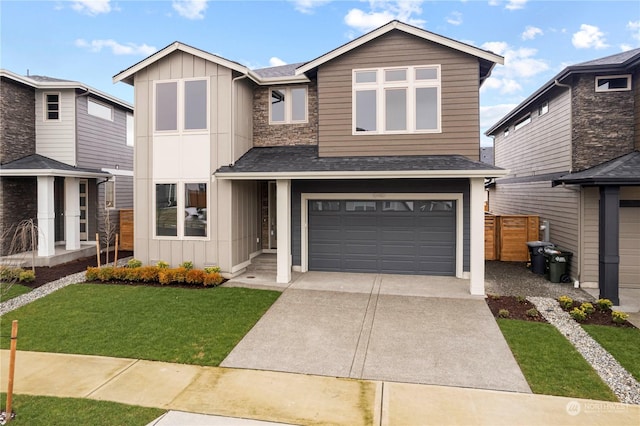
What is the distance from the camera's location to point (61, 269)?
1215 cm

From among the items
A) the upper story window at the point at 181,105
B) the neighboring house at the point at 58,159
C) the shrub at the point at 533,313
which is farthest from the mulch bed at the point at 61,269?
the shrub at the point at 533,313

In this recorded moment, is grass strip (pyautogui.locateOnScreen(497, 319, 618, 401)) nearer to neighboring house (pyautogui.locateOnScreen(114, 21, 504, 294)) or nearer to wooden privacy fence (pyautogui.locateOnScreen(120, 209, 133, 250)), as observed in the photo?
→ neighboring house (pyautogui.locateOnScreen(114, 21, 504, 294))

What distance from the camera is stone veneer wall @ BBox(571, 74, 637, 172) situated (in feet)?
34.2

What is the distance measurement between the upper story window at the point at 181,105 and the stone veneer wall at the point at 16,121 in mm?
6236

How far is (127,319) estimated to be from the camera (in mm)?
7750

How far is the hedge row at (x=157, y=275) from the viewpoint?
999cm

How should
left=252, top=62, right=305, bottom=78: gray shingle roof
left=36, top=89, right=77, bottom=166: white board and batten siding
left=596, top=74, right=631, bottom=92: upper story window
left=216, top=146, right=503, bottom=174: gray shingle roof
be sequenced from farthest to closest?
left=36, top=89, right=77, bottom=166: white board and batten siding < left=252, top=62, right=305, bottom=78: gray shingle roof < left=596, top=74, right=631, bottom=92: upper story window < left=216, top=146, right=503, bottom=174: gray shingle roof

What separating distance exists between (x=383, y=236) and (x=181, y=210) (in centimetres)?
594

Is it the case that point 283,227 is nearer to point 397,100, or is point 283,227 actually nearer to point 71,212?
point 397,100

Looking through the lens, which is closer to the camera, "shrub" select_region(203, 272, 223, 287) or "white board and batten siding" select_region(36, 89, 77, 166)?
"shrub" select_region(203, 272, 223, 287)

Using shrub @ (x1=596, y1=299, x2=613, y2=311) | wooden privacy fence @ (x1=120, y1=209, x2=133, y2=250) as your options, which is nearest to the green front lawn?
wooden privacy fence @ (x1=120, y1=209, x2=133, y2=250)

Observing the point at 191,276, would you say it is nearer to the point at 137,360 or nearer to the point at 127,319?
the point at 127,319

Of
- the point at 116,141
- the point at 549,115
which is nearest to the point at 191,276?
the point at 116,141

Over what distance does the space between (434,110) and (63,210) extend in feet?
46.9
